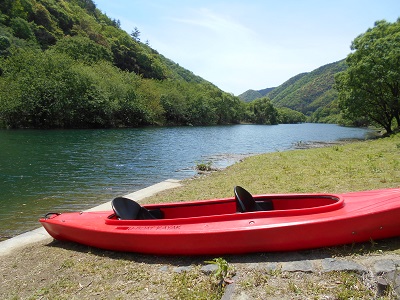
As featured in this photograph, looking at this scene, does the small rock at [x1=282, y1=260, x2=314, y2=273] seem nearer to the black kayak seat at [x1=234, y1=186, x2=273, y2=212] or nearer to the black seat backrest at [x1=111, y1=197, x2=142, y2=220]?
the black kayak seat at [x1=234, y1=186, x2=273, y2=212]

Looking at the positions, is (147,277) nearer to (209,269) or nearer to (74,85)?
(209,269)

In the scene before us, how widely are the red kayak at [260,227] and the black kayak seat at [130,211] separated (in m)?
0.02

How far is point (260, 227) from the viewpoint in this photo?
415 centimetres

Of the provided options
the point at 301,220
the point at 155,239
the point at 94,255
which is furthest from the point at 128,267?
the point at 301,220

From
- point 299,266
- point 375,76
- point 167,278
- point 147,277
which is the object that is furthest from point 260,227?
point 375,76

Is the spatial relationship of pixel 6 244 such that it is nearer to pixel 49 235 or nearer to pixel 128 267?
pixel 49 235

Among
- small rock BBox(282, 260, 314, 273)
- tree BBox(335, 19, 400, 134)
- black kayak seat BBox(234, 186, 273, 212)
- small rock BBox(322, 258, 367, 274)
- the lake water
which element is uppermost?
tree BBox(335, 19, 400, 134)

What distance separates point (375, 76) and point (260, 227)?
29177 millimetres

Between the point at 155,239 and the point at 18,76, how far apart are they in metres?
52.2

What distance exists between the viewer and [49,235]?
6422 millimetres

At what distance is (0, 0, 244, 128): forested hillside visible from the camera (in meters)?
44.7

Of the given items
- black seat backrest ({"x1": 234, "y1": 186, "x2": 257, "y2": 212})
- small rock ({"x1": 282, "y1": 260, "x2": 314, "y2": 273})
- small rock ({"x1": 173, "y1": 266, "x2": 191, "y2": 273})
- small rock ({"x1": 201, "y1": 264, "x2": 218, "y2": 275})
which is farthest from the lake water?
small rock ({"x1": 282, "y1": 260, "x2": 314, "y2": 273})

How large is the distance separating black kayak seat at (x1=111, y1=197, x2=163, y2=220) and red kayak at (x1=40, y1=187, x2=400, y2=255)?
2 cm

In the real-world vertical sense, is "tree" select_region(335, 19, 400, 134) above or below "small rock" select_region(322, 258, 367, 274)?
above
